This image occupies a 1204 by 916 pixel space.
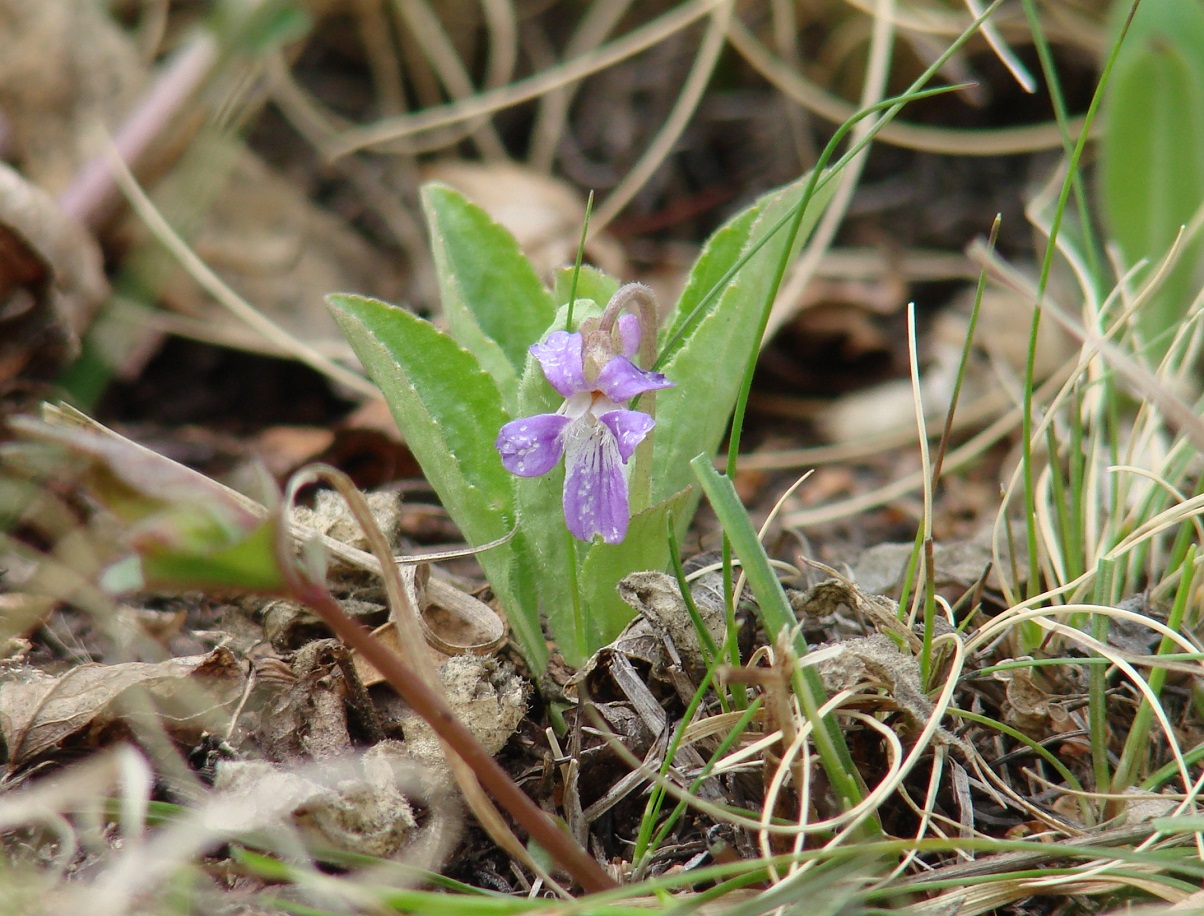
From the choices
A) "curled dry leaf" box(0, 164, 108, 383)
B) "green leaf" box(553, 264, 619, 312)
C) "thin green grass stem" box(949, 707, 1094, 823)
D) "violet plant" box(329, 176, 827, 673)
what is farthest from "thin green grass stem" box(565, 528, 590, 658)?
"curled dry leaf" box(0, 164, 108, 383)

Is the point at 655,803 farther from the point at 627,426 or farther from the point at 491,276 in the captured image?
the point at 491,276

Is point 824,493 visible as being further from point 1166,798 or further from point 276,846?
point 276,846

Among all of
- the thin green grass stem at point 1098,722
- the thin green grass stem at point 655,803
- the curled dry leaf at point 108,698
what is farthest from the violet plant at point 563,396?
the thin green grass stem at point 1098,722

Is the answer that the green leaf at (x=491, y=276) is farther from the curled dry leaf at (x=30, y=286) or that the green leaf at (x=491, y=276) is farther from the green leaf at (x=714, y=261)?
the curled dry leaf at (x=30, y=286)

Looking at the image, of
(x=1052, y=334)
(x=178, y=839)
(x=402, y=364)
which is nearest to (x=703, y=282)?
(x=402, y=364)

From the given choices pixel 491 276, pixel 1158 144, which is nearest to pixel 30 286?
pixel 491 276

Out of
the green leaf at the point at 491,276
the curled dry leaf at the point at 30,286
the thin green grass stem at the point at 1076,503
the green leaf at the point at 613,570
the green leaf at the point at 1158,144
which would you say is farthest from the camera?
the green leaf at the point at 1158,144

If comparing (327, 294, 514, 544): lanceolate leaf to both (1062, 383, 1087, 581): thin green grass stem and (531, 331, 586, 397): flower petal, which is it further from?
(1062, 383, 1087, 581): thin green grass stem
